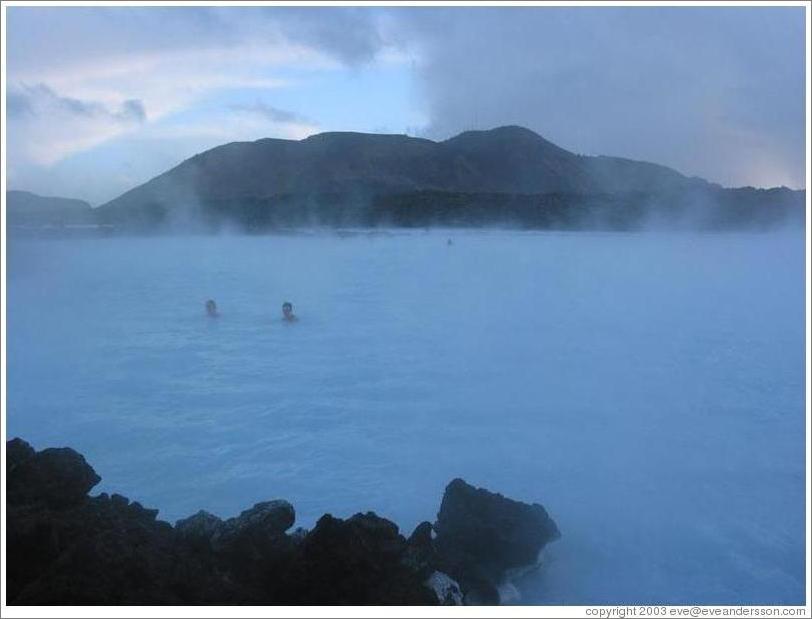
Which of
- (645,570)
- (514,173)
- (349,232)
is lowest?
(645,570)

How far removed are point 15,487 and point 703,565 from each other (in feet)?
10.2

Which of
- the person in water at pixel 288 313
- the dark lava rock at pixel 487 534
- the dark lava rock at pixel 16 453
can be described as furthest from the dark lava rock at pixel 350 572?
the person in water at pixel 288 313

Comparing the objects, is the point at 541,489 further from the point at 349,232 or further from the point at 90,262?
the point at 349,232

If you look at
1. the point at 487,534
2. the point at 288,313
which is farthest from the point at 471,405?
the point at 288,313

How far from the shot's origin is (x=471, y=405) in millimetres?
5992

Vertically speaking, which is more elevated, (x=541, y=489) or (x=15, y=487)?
(x=15, y=487)

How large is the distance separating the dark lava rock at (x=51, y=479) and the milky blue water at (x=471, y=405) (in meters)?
0.97

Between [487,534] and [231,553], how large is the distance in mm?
1147

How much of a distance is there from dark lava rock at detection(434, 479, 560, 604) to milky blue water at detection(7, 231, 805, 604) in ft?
0.51

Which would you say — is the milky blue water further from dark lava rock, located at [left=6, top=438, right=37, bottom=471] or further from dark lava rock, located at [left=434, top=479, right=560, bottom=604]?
dark lava rock, located at [left=6, top=438, right=37, bottom=471]

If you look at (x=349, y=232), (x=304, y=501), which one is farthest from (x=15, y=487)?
(x=349, y=232)

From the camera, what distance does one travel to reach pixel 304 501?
14.1 ft

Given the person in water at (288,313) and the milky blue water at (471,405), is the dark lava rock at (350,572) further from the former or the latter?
the person in water at (288,313)

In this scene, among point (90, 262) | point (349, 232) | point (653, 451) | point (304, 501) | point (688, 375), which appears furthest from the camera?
point (349, 232)
